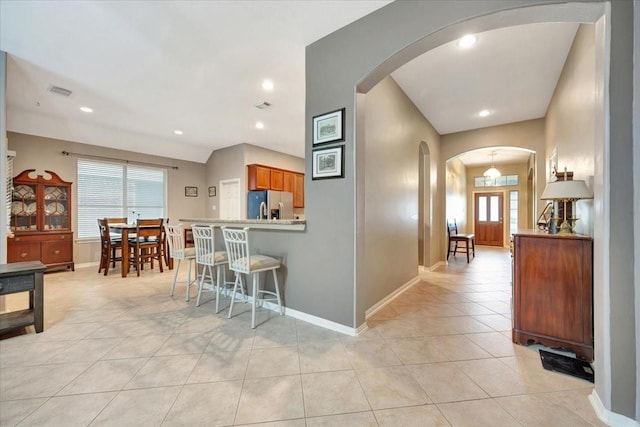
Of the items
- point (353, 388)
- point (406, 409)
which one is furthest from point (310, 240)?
point (406, 409)

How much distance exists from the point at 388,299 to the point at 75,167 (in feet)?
21.9

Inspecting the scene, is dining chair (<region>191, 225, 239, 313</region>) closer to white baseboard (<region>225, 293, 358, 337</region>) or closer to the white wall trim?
white baseboard (<region>225, 293, 358, 337</region>)

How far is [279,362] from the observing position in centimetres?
184

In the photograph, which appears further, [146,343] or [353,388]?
[146,343]

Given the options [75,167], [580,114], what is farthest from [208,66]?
[75,167]

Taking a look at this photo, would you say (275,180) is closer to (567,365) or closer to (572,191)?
(572,191)

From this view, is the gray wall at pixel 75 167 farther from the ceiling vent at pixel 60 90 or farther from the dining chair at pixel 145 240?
the ceiling vent at pixel 60 90

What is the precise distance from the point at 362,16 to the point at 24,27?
3138 millimetres

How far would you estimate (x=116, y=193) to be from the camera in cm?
579

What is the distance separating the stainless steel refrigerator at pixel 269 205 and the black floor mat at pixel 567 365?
4469 millimetres

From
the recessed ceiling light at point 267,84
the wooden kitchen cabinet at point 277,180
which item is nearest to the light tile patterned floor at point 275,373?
the recessed ceiling light at point 267,84

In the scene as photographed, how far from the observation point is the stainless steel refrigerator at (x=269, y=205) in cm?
543

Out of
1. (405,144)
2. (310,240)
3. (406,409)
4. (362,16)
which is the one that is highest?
(362,16)

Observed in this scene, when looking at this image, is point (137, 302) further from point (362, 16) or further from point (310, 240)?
point (362, 16)
